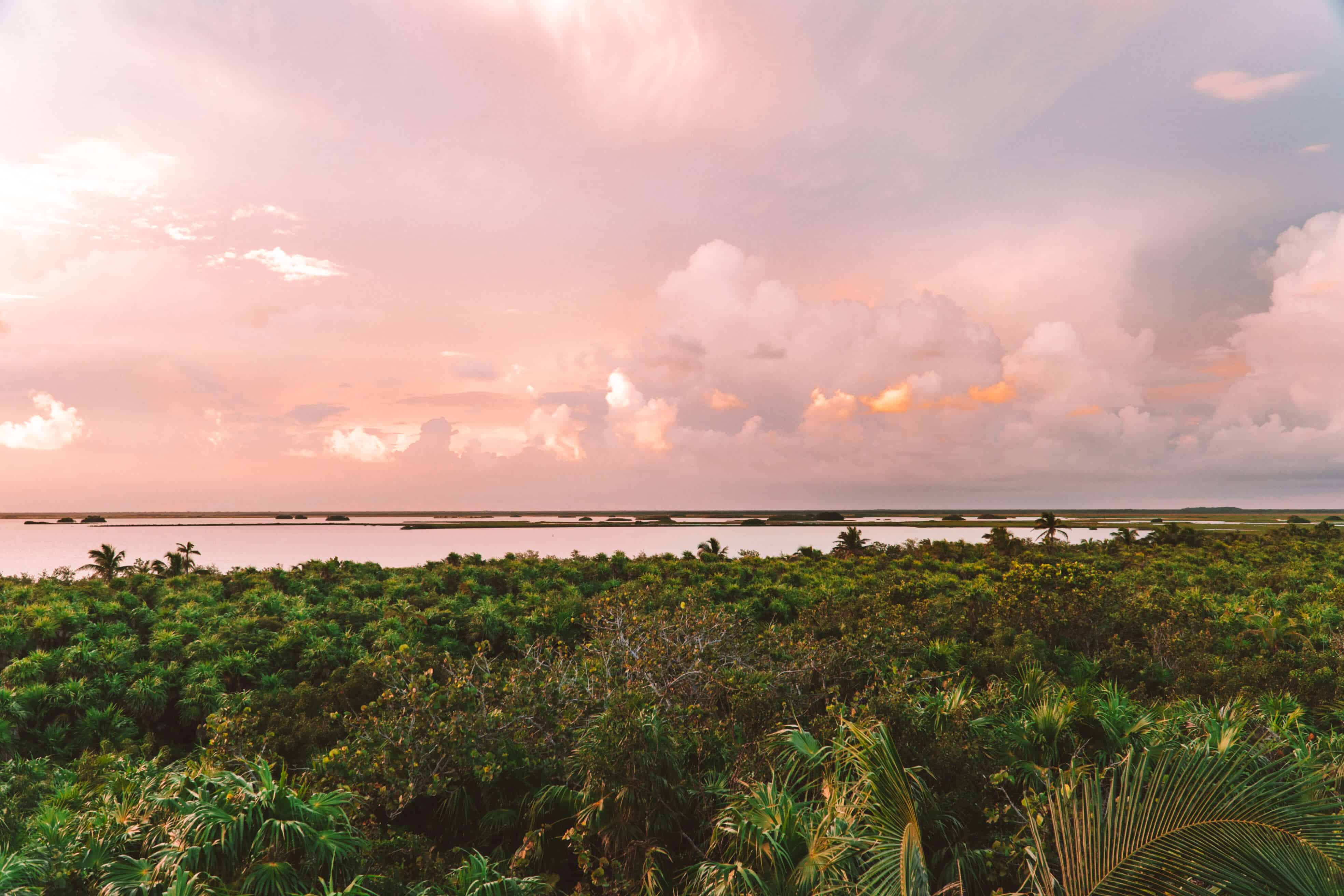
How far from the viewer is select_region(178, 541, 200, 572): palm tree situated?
28953 millimetres

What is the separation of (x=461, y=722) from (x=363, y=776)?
144 centimetres

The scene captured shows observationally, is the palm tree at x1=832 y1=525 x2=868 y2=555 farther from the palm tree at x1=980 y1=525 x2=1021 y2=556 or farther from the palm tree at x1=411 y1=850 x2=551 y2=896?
the palm tree at x1=411 y1=850 x2=551 y2=896

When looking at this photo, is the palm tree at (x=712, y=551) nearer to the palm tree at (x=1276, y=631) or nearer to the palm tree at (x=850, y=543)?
the palm tree at (x=850, y=543)

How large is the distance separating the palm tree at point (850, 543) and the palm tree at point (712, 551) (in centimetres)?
876

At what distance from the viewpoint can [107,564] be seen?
88.7ft

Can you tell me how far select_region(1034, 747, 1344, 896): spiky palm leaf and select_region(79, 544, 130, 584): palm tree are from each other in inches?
1261

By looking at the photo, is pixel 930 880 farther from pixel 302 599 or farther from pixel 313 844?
pixel 302 599

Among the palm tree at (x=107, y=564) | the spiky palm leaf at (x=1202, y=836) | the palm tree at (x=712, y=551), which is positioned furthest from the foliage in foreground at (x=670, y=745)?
the palm tree at (x=712, y=551)

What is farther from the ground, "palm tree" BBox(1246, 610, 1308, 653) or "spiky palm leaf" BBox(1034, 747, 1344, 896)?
"spiky palm leaf" BBox(1034, 747, 1344, 896)

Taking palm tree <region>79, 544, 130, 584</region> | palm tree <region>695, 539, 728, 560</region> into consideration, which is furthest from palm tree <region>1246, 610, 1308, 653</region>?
palm tree <region>79, 544, 130, 584</region>

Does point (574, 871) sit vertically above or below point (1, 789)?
below

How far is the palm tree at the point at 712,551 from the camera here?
115 ft

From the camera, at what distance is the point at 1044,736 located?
829 cm

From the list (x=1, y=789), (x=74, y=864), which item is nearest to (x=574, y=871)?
(x=74, y=864)
